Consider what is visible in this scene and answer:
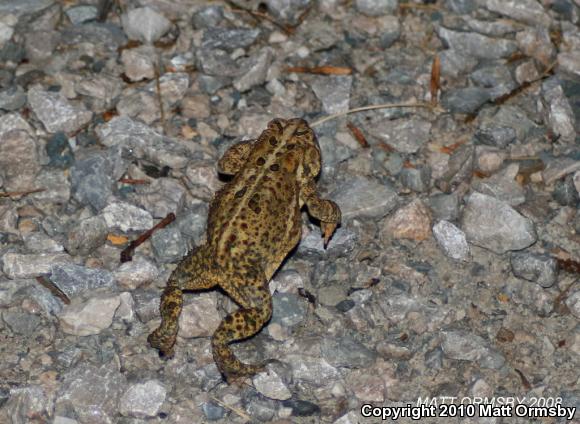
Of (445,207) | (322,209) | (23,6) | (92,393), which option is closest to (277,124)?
(322,209)

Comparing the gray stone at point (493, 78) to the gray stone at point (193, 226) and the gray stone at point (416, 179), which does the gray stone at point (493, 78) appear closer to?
the gray stone at point (416, 179)

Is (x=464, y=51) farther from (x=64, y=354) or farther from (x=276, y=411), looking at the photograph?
(x=64, y=354)

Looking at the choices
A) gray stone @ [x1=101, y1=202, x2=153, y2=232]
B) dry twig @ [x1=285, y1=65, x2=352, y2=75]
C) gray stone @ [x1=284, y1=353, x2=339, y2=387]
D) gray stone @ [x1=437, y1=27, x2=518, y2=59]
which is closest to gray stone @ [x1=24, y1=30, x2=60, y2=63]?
gray stone @ [x1=101, y1=202, x2=153, y2=232]

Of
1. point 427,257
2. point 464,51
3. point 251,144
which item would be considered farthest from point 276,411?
point 464,51

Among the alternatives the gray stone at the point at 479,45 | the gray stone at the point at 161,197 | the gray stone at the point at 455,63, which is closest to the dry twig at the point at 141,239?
the gray stone at the point at 161,197

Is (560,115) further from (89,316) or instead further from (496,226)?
(89,316)

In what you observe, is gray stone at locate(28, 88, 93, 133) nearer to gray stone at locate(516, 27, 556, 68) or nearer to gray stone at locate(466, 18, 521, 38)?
gray stone at locate(466, 18, 521, 38)

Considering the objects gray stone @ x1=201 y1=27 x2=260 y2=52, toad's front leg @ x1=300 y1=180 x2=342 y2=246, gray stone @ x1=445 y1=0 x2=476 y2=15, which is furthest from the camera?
gray stone @ x1=445 y1=0 x2=476 y2=15
